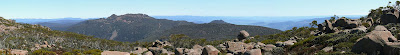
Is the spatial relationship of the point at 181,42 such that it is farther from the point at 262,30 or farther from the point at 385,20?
the point at 262,30

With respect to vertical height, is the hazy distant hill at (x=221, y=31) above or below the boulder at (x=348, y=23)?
below

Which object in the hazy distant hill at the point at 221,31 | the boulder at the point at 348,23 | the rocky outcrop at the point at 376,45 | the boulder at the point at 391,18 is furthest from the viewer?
the hazy distant hill at the point at 221,31

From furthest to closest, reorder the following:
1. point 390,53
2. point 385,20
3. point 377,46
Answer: point 385,20
point 377,46
point 390,53

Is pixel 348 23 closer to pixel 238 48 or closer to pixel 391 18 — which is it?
pixel 391 18

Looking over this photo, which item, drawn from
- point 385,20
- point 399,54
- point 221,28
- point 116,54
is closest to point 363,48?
point 399,54

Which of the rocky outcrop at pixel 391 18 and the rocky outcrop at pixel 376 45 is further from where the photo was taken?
the rocky outcrop at pixel 391 18

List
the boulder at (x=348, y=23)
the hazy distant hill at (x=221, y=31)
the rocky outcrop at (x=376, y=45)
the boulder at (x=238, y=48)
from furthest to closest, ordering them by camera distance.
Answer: the hazy distant hill at (x=221, y=31) < the boulder at (x=348, y=23) < the boulder at (x=238, y=48) < the rocky outcrop at (x=376, y=45)

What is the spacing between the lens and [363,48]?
48.4 ft

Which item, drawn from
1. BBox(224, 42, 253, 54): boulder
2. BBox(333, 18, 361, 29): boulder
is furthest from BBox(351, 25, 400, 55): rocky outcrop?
BBox(333, 18, 361, 29): boulder

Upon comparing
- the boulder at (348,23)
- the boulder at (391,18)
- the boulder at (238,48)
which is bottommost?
the boulder at (238,48)

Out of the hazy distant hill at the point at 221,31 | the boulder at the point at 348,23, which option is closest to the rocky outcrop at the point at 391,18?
the boulder at the point at 348,23

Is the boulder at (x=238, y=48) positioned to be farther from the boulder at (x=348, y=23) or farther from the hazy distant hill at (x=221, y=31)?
the hazy distant hill at (x=221, y=31)

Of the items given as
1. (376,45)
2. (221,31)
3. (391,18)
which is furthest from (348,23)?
(221,31)

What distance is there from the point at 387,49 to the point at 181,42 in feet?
159
